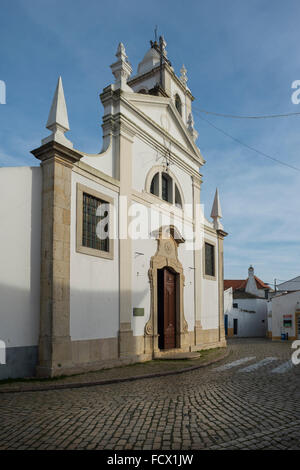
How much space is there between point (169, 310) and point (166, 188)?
16.8 ft

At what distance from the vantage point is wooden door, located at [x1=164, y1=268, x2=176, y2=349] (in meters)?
14.7

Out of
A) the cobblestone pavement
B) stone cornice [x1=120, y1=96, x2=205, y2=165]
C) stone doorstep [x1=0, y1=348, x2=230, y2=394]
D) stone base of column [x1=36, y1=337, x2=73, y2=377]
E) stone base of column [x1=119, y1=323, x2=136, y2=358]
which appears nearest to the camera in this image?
the cobblestone pavement

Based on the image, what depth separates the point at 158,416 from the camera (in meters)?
5.68

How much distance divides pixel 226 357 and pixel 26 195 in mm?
9832

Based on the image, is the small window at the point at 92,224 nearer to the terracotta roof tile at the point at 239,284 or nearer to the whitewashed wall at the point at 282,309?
the whitewashed wall at the point at 282,309

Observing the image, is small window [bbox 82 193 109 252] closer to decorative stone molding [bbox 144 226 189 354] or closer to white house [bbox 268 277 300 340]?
decorative stone molding [bbox 144 226 189 354]

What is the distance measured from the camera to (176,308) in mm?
15656

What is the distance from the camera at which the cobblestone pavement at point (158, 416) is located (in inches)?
179

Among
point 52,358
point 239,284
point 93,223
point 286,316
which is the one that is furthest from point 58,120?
point 239,284

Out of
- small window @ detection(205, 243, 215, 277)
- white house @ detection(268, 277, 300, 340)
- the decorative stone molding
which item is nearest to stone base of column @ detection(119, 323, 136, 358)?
the decorative stone molding

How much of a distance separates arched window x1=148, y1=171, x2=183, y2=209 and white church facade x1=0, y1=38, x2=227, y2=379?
44 millimetres

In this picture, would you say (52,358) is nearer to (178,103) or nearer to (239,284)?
(178,103)
